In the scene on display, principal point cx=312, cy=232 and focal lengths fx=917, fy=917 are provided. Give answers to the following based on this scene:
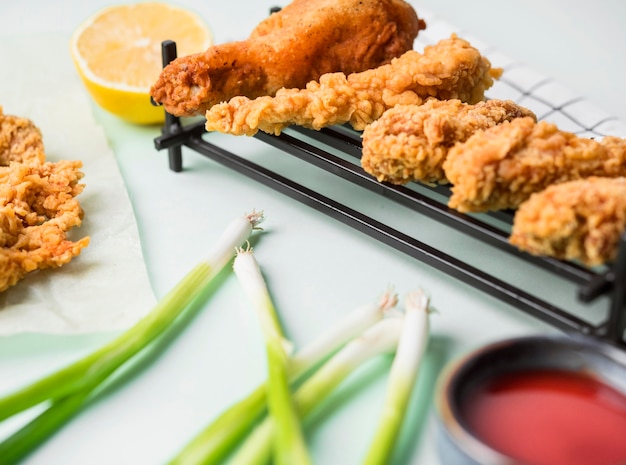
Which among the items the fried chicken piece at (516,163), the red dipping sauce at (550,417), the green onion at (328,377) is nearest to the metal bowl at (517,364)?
the red dipping sauce at (550,417)

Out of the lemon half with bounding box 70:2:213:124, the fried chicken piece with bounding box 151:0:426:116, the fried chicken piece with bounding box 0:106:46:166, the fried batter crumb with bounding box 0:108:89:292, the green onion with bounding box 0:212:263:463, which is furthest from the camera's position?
the lemon half with bounding box 70:2:213:124

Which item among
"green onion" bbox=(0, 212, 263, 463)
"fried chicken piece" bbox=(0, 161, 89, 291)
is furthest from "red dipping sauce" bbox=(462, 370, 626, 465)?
"fried chicken piece" bbox=(0, 161, 89, 291)

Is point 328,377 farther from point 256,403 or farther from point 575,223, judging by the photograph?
point 575,223

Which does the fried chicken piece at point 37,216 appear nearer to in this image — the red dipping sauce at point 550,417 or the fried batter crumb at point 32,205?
the fried batter crumb at point 32,205

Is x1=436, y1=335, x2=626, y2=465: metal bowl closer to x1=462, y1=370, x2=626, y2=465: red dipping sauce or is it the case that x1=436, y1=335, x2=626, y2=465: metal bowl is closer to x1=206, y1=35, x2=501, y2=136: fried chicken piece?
x1=462, y1=370, x2=626, y2=465: red dipping sauce

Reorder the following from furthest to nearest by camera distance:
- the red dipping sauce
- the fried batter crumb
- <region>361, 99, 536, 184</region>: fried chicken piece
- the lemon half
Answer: the lemon half
the fried batter crumb
<region>361, 99, 536, 184</region>: fried chicken piece
the red dipping sauce
